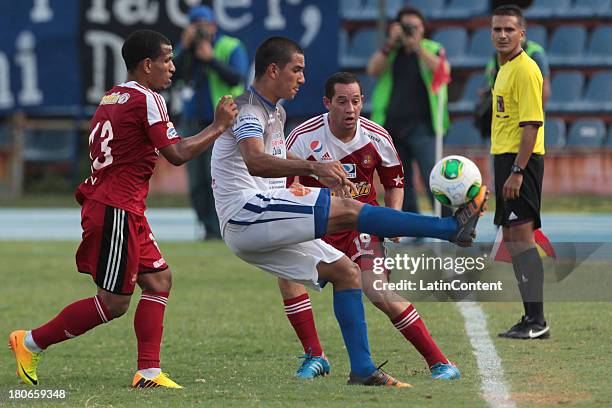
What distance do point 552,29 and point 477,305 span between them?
47.1ft

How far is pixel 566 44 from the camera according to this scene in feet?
75.4

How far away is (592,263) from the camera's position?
36.1 ft

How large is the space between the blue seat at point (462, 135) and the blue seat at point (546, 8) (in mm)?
2350

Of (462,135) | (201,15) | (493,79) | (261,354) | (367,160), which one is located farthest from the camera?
(462,135)

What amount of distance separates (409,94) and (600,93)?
394 inches

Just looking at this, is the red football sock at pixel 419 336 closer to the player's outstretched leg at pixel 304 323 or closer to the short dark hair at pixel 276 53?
the player's outstretched leg at pixel 304 323

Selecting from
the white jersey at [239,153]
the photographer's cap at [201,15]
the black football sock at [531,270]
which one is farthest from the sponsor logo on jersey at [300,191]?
the photographer's cap at [201,15]

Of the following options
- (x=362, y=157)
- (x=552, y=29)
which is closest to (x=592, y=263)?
(x=362, y=157)

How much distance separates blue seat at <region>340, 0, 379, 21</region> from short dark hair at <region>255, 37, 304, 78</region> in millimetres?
17079

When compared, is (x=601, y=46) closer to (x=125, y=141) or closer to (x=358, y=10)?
(x=358, y=10)

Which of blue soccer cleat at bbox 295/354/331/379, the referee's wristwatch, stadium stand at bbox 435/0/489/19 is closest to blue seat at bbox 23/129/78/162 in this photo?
stadium stand at bbox 435/0/489/19

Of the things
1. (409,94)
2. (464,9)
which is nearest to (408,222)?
(409,94)

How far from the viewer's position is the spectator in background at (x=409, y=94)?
42.7ft

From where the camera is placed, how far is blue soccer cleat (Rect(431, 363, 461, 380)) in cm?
661
